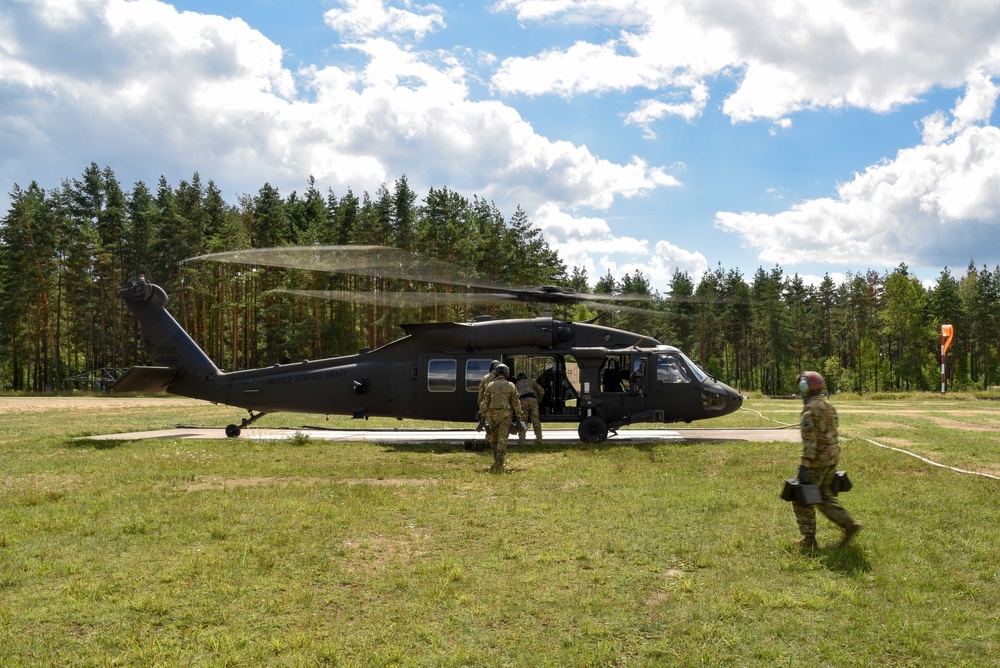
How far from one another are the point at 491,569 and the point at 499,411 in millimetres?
6514

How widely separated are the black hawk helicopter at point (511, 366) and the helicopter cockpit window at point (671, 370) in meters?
0.03

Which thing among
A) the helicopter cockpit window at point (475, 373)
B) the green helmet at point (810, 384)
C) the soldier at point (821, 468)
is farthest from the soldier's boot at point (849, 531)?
the helicopter cockpit window at point (475, 373)

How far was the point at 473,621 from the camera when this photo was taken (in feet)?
18.1

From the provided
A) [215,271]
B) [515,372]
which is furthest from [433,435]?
[215,271]

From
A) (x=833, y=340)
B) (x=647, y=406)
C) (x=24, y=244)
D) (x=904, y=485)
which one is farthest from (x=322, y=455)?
(x=833, y=340)

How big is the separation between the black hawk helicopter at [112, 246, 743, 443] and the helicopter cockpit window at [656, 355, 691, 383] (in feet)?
0.08

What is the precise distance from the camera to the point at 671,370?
→ 1706 centimetres

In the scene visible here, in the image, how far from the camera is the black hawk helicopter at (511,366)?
16.9 metres

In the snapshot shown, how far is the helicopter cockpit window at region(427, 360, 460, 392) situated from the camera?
17406mm

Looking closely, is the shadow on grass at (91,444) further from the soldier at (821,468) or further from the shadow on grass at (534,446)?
the soldier at (821,468)

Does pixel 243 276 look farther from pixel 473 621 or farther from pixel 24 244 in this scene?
pixel 473 621

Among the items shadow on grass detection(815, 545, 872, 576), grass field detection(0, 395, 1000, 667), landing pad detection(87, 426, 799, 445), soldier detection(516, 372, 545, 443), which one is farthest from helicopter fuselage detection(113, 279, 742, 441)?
shadow on grass detection(815, 545, 872, 576)

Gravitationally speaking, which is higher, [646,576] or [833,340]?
[833,340]

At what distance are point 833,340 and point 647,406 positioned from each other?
3368 inches
